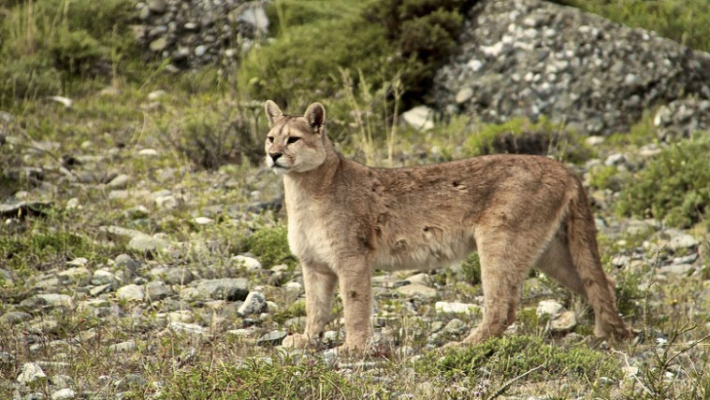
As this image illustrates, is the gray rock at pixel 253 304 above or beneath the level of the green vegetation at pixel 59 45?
beneath

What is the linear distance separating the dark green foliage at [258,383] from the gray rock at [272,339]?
1537 mm

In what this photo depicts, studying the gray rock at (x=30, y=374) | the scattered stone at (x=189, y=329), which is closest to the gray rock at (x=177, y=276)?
the scattered stone at (x=189, y=329)

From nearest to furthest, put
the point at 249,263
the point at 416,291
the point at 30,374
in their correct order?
the point at 30,374 < the point at 416,291 < the point at 249,263

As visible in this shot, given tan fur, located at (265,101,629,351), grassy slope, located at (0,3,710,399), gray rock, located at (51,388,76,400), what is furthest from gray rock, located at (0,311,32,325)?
tan fur, located at (265,101,629,351)

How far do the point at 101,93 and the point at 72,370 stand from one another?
8.47m

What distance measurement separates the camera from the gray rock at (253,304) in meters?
7.26

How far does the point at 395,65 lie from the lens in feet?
42.5

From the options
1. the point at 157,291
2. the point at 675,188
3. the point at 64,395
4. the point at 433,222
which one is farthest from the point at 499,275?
the point at 675,188

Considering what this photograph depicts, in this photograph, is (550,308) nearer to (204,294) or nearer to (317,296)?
(317,296)

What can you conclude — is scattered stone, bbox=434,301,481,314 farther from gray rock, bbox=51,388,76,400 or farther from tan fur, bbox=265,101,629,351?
gray rock, bbox=51,388,76,400

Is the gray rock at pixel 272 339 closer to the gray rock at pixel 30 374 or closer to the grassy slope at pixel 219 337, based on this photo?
the grassy slope at pixel 219 337

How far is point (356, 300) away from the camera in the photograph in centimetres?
662

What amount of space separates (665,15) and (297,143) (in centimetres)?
1028

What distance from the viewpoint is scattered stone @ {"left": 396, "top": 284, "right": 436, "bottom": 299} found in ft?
25.8
